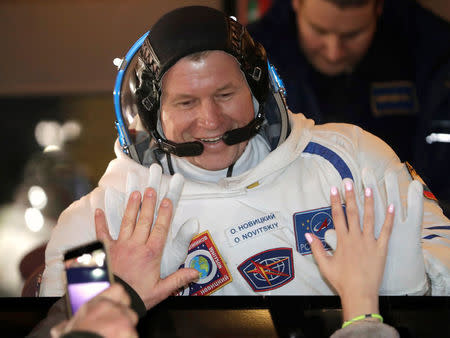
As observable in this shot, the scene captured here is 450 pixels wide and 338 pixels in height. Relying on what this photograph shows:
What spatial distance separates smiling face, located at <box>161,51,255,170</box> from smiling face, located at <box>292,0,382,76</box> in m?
1.32

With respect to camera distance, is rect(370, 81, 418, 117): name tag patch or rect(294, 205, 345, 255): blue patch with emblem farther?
rect(370, 81, 418, 117): name tag patch

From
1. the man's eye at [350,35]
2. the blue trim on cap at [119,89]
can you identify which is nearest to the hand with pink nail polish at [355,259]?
the blue trim on cap at [119,89]

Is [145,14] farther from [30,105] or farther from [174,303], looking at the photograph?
[174,303]

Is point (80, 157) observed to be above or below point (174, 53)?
below

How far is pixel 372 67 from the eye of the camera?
116 inches

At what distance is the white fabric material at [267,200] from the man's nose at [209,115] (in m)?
0.15

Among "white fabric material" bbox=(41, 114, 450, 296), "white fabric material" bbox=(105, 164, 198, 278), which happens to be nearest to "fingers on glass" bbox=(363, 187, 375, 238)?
"white fabric material" bbox=(41, 114, 450, 296)

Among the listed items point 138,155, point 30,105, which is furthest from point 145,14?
point 138,155

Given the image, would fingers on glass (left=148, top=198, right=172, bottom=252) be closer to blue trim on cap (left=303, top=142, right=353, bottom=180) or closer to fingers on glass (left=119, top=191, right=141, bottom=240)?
fingers on glass (left=119, top=191, right=141, bottom=240)

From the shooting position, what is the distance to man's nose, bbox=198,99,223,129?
1520 mm

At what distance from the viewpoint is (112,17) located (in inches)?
158

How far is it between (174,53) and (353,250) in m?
0.64

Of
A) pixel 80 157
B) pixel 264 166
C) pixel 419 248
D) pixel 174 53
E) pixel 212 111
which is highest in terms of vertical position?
pixel 174 53

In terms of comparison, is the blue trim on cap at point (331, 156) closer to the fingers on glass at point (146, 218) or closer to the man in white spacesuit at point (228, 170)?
the man in white spacesuit at point (228, 170)
